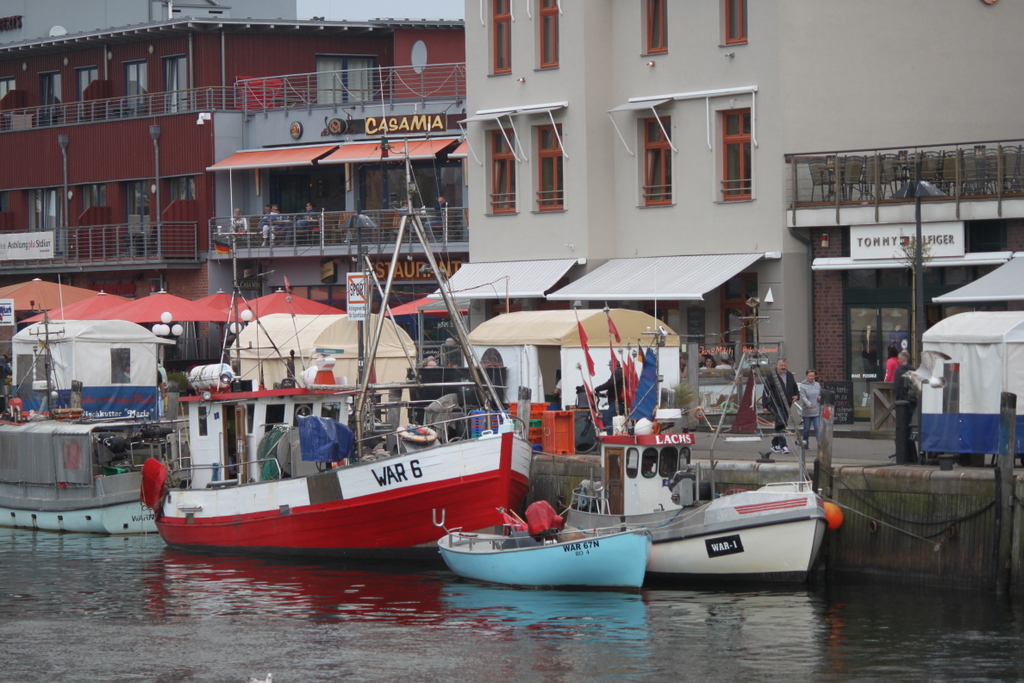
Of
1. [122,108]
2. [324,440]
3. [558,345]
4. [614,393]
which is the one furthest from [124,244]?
[614,393]

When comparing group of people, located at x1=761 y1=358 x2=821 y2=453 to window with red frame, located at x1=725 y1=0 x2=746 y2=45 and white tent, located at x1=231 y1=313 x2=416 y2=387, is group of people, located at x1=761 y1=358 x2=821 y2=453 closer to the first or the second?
window with red frame, located at x1=725 y1=0 x2=746 y2=45

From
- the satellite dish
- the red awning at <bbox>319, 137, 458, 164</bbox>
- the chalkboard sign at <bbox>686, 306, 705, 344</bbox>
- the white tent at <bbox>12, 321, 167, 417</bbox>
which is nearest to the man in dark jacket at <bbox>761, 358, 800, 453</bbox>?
the chalkboard sign at <bbox>686, 306, 705, 344</bbox>

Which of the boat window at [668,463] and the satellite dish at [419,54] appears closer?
the boat window at [668,463]

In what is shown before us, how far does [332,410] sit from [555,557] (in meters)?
7.01

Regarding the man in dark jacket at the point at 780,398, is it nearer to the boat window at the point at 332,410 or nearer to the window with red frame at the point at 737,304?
the window with red frame at the point at 737,304

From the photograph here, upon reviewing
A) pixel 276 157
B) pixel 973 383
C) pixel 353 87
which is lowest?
pixel 973 383

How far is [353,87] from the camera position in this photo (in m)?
50.0

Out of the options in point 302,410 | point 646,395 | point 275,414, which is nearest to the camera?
point 646,395

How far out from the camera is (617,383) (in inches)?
1049

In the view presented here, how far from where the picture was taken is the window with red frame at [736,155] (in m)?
34.0

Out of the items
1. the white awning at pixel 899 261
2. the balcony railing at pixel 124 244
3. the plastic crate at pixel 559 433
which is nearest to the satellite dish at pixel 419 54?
Answer: the balcony railing at pixel 124 244

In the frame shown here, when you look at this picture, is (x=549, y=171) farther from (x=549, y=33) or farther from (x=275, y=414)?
(x=275, y=414)

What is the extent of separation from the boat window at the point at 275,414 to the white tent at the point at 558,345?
3716 mm

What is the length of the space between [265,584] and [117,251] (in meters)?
28.9
